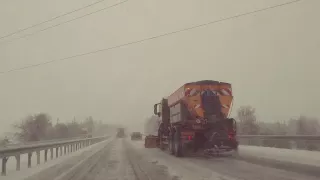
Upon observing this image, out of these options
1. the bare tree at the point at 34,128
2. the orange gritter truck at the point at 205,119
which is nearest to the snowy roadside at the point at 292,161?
the orange gritter truck at the point at 205,119

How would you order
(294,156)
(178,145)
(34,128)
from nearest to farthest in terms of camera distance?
1. (294,156)
2. (178,145)
3. (34,128)

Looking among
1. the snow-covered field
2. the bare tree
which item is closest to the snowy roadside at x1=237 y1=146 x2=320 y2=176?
the snow-covered field

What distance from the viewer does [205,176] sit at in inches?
445

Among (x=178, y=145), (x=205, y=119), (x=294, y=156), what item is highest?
(x=205, y=119)

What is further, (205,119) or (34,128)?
(34,128)

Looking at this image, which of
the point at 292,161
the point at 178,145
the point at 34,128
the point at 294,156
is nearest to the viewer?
the point at 292,161

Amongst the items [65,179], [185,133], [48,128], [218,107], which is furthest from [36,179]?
[48,128]

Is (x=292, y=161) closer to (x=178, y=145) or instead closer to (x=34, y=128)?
(x=178, y=145)

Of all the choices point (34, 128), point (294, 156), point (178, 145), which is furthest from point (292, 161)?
point (34, 128)

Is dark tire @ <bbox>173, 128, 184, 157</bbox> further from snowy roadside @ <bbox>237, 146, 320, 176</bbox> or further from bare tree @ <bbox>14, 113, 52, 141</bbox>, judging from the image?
bare tree @ <bbox>14, 113, 52, 141</bbox>

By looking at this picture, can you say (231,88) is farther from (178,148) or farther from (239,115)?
(239,115)

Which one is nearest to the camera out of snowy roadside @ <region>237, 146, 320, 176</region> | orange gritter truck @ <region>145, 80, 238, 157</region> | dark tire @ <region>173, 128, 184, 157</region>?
snowy roadside @ <region>237, 146, 320, 176</region>

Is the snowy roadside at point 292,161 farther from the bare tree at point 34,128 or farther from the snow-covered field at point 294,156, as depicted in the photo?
the bare tree at point 34,128

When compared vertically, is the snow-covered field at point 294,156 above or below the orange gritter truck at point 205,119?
below
